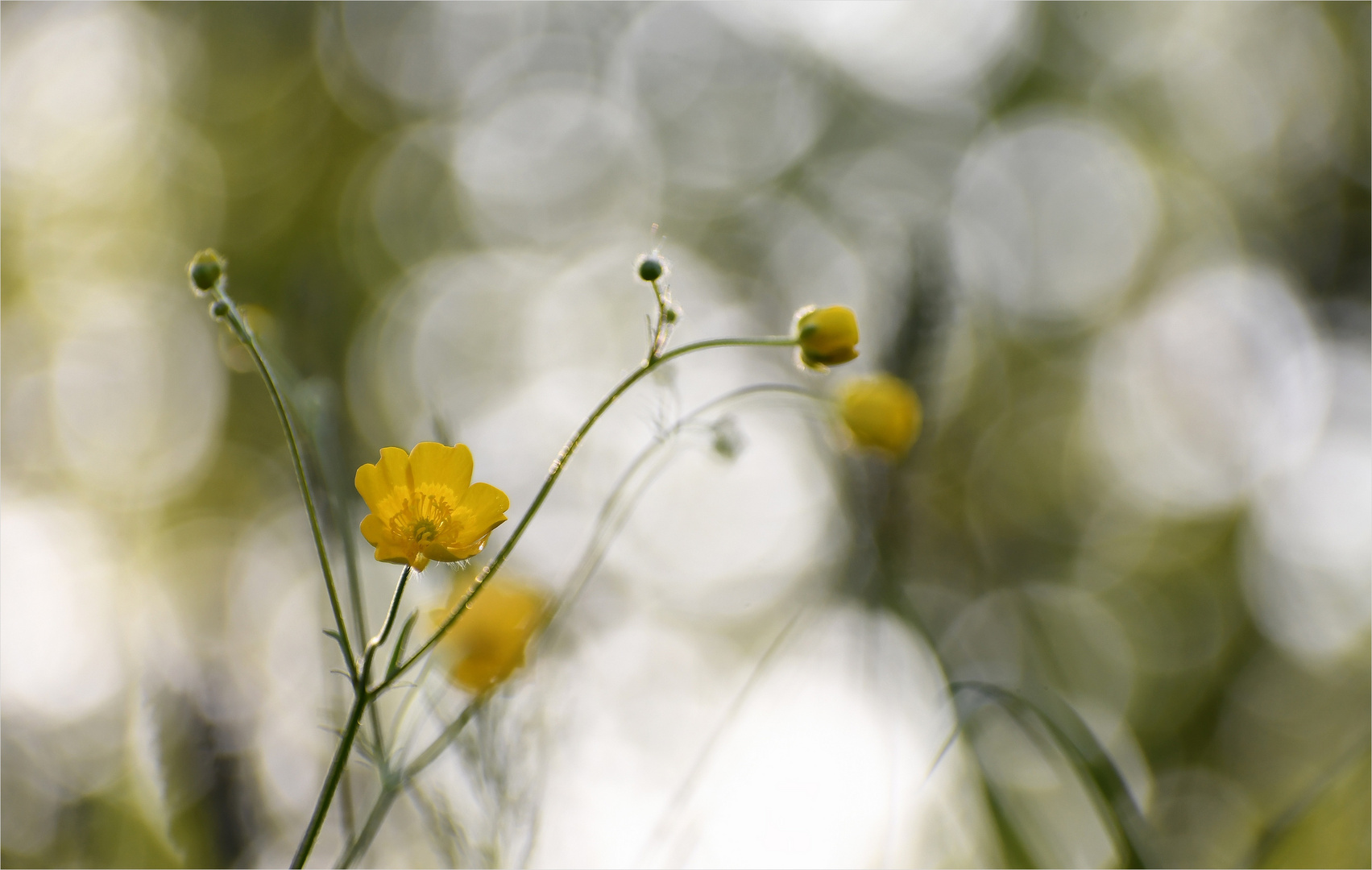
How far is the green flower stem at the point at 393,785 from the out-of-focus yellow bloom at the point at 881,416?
59 centimetres

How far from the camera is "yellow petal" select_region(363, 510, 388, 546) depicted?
0.73 m

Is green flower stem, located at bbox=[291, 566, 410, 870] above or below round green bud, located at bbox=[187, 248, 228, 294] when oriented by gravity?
below

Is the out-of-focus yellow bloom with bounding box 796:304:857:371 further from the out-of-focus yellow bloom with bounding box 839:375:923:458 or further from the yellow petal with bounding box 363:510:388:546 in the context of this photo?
the yellow petal with bounding box 363:510:388:546

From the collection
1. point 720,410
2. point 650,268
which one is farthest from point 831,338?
point 720,410

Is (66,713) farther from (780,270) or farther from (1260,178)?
(1260,178)

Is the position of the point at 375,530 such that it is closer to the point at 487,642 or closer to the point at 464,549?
the point at 464,549

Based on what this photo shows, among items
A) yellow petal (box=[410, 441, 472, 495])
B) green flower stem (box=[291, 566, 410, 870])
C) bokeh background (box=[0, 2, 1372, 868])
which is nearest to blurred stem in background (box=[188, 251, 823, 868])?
green flower stem (box=[291, 566, 410, 870])

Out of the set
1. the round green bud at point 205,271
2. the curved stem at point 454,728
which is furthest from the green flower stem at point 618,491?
the round green bud at point 205,271

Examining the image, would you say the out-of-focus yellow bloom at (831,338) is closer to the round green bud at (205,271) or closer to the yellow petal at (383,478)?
the yellow petal at (383,478)

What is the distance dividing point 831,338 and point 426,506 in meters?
0.46

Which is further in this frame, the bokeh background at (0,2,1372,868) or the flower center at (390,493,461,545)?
the bokeh background at (0,2,1372,868)

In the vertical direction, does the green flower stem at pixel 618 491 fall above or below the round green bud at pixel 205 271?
below

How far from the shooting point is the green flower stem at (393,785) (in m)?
0.70


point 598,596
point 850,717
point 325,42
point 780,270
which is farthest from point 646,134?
point 850,717
